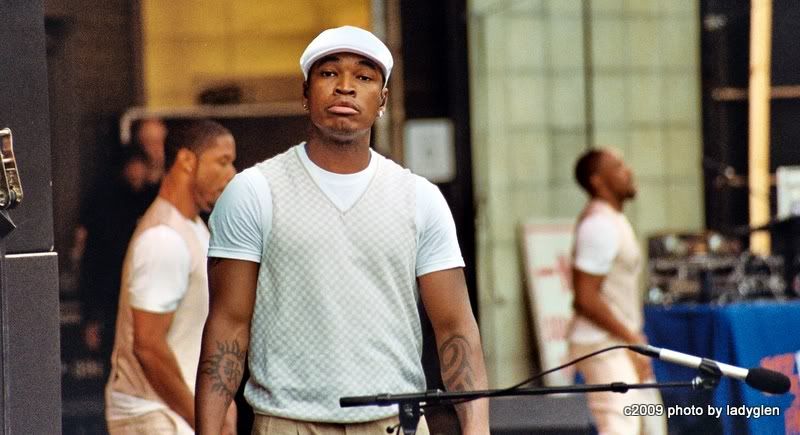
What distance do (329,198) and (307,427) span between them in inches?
24.3

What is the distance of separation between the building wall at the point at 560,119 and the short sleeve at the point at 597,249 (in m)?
2.31

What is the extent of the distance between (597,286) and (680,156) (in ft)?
12.3

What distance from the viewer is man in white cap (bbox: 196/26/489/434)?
160 inches

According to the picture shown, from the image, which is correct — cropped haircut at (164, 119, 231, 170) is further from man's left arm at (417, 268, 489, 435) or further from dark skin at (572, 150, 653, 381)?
dark skin at (572, 150, 653, 381)

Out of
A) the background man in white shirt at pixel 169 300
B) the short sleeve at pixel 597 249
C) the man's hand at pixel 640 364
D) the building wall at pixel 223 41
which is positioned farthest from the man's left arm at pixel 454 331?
the building wall at pixel 223 41

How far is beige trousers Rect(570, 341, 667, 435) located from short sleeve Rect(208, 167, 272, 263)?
386 cm

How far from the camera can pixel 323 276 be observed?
408 centimetres

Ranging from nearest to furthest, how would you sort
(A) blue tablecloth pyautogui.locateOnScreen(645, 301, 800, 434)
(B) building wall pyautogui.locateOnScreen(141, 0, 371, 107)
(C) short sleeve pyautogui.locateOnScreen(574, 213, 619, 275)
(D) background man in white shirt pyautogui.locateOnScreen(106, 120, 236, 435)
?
(D) background man in white shirt pyautogui.locateOnScreen(106, 120, 236, 435) < (A) blue tablecloth pyautogui.locateOnScreen(645, 301, 800, 434) < (C) short sleeve pyautogui.locateOnScreen(574, 213, 619, 275) < (B) building wall pyautogui.locateOnScreen(141, 0, 371, 107)

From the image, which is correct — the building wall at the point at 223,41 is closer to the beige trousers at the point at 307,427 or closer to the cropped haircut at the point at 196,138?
the cropped haircut at the point at 196,138

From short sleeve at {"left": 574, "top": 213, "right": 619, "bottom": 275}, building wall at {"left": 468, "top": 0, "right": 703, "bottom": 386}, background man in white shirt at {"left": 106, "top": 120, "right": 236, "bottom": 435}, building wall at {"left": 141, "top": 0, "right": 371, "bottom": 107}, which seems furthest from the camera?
building wall at {"left": 468, "top": 0, "right": 703, "bottom": 386}

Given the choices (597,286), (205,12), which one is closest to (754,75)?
(597,286)

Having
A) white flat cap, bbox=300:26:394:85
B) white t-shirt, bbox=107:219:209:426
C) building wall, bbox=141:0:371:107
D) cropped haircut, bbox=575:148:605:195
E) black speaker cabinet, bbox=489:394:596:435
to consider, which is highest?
building wall, bbox=141:0:371:107

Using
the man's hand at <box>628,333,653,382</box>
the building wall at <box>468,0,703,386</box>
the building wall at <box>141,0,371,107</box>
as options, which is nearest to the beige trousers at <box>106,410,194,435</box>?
the building wall at <box>141,0,371,107</box>

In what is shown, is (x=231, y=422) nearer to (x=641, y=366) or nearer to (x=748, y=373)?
(x=748, y=373)
